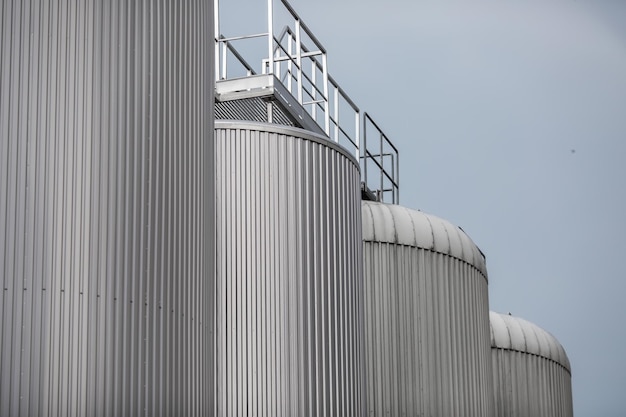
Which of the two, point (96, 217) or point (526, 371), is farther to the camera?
point (526, 371)

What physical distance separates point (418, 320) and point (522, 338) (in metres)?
13.0

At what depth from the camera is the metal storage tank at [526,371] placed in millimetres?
33625

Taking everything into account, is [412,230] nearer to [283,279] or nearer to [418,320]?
[418,320]

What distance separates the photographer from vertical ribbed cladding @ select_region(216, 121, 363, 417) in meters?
16.9

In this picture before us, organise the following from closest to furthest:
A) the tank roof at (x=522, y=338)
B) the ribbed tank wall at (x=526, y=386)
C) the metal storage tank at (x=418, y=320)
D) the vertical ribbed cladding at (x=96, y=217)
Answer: the vertical ribbed cladding at (x=96, y=217) → the metal storage tank at (x=418, y=320) → the ribbed tank wall at (x=526, y=386) → the tank roof at (x=522, y=338)

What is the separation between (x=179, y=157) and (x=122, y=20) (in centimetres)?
152

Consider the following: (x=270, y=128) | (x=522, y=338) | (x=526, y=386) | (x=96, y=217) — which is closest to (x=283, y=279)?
(x=270, y=128)

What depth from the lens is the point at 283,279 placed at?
17.3 metres

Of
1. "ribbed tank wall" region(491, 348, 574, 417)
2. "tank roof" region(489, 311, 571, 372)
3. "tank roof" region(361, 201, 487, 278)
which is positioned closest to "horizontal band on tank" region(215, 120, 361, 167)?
"tank roof" region(361, 201, 487, 278)

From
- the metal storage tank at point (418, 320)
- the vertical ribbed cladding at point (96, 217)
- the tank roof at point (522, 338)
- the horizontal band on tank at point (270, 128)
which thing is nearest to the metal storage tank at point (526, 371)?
the tank roof at point (522, 338)

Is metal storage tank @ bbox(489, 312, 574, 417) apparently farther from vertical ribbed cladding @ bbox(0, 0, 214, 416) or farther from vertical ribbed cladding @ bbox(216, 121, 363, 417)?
vertical ribbed cladding @ bbox(0, 0, 214, 416)

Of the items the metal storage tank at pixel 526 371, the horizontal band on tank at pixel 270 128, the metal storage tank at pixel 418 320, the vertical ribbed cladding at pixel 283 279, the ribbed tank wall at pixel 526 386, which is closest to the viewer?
the vertical ribbed cladding at pixel 283 279

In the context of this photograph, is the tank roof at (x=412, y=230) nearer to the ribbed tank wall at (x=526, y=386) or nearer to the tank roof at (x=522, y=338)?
the ribbed tank wall at (x=526, y=386)

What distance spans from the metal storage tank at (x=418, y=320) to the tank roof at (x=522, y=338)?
970 cm
